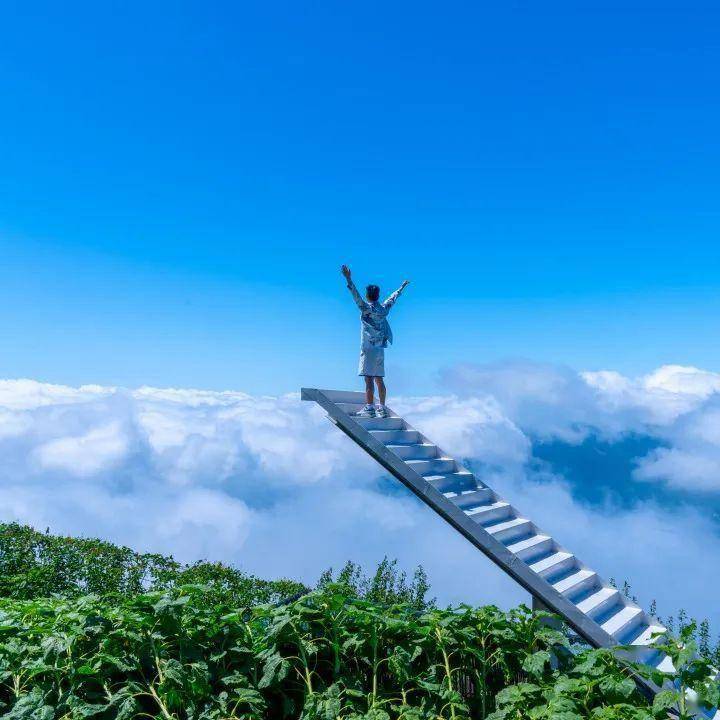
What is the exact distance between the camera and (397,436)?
817 centimetres

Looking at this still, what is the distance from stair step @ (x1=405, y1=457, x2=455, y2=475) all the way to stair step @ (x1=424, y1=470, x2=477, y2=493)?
3.3 inches

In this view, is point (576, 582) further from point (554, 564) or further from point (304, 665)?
point (304, 665)

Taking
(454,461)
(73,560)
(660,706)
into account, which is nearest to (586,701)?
(660,706)

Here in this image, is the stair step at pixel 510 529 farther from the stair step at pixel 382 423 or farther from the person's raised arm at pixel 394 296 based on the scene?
the person's raised arm at pixel 394 296

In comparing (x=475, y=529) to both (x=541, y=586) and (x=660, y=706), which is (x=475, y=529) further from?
(x=660, y=706)

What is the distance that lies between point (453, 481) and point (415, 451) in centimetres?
59

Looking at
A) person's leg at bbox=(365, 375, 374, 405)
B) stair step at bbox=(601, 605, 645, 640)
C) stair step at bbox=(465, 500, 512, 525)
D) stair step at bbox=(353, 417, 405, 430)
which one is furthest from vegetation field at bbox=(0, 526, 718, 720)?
person's leg at bbox=(365, 375, 374, 405)

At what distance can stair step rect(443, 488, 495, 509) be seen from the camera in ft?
23.3

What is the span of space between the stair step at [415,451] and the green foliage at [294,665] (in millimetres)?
2913

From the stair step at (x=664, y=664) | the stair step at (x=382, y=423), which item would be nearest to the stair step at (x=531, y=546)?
the stair step at (x=664, y=664)

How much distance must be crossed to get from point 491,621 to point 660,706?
1.09 m

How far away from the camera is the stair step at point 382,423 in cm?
794

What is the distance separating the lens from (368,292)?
28.0 ft

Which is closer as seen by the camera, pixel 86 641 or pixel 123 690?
pixel 123 690
